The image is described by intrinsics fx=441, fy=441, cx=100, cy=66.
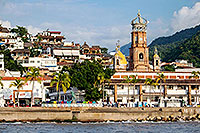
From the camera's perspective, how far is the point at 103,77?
97.1 m

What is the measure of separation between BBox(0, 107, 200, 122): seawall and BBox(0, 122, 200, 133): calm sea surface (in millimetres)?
2291

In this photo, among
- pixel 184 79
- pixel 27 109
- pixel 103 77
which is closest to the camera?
pixel 27 109

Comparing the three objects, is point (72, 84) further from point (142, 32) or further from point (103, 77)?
point (142, 32)

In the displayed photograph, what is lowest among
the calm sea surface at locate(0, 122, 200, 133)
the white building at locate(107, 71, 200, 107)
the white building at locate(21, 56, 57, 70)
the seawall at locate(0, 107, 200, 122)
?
the calm sea surface at locate(0, 122, 200, 133)

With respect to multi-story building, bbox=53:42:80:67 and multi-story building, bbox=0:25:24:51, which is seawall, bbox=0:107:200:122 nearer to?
multi-story building, bbox=53:42:80:67

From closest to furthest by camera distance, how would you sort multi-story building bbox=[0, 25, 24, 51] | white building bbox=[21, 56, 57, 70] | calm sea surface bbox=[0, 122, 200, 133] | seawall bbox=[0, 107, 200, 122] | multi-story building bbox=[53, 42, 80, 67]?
calm sea surface bbox=[0, 122, 200, 133] < seawall bbox=[0, 107, 200, 122] < white building bbox=[21, 56, 57, 70] < multi-story building bbox=[53, 42, 80, 67] < multi-story building bbox=[0, 25, 24, 51]

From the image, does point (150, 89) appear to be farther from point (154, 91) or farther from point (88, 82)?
point (88, 82)

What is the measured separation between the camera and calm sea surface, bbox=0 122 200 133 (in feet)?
205

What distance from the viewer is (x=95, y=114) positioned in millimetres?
75000

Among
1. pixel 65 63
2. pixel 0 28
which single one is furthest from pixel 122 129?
pixel 0 28

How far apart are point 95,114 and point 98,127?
25.2ft

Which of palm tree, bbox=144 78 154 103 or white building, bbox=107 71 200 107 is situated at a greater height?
palm tree, bbox=144 78 154 103

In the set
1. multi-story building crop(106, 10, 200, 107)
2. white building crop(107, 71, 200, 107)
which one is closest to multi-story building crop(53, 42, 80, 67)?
multi-story building crop(106, 10, 200, 107)

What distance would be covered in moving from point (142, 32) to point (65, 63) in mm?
52459
